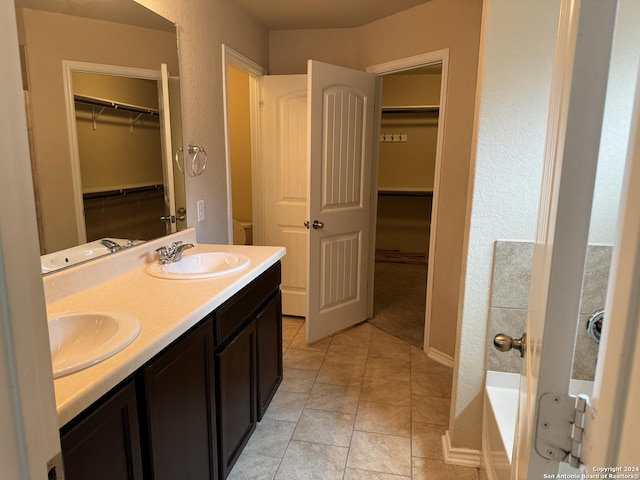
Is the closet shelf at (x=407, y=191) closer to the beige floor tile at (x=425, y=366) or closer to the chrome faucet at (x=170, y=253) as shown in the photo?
the beige floor tile at (x=425, y=366)

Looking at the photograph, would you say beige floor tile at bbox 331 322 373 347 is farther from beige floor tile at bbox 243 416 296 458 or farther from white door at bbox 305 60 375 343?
beige floor tile at bbox 243 416 296 458

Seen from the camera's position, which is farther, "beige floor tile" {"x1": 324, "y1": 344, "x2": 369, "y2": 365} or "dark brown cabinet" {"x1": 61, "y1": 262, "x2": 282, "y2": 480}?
"beige floor tile" {"x1": 324, "y1": 344, "x2": 369, "y2": 365}

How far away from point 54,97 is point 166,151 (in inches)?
28.1

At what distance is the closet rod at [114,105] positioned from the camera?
5.23 feet

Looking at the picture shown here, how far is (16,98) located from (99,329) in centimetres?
100

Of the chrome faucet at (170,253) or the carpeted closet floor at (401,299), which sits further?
the carpeted closet floor at (401,299)

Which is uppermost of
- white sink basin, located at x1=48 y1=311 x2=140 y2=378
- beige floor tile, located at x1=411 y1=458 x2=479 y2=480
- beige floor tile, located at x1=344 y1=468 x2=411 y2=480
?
white sink basin, located at x1=48 y1=311 x2=140 y2=378

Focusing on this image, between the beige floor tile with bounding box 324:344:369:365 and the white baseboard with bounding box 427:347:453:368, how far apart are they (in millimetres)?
459

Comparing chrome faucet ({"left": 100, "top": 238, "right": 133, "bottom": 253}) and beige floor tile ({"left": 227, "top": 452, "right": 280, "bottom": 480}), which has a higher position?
chrome faucet ({"left": 100, "top": 238, "right": 133, "bottom": 253})

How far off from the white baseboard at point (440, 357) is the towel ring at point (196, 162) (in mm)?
2028

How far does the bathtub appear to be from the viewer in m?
1.44

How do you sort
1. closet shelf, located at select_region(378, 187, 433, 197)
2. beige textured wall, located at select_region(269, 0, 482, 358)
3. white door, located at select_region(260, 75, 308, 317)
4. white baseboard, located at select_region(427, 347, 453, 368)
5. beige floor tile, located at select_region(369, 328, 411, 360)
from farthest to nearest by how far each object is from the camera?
closet shelf, located at select_region(378, 187, 433, 197) < white door, located at select_region(260, 75, 308, 317) < beige floor tile, located at select_region(369, 328, 411, 360) < white baseboard, located at select_region(427, 347, 453, 368) < beige textured wall, located at select_region(269, 0, 482, 358)

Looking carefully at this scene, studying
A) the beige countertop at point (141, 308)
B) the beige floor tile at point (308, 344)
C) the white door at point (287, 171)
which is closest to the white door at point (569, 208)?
the beige countertop at point (141, 308)

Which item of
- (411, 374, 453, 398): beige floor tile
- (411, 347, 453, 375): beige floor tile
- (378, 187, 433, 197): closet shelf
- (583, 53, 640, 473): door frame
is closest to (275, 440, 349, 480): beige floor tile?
(411, 374, 453, 398): beige floor tile
